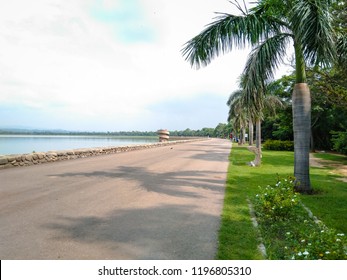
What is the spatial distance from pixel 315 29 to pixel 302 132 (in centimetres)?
275

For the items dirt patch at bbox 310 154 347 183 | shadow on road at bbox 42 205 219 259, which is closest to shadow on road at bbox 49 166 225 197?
shadow on road at bbox 42 205 219 259

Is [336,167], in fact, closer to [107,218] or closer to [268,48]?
[268,48]

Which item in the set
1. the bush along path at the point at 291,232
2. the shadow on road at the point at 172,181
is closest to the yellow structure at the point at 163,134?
the shadow on road at the point at 172,181

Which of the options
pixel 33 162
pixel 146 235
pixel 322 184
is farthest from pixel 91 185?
pixel 322 184

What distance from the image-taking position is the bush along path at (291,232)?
119 inches

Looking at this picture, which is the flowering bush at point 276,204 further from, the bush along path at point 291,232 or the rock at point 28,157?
the rock at point 28,157

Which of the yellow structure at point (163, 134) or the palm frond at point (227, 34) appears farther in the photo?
the yellow structure at point (163, 134)

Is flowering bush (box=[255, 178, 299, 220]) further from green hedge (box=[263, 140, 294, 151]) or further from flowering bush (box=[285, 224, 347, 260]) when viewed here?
green hedge (box=[263, 140, 294, 151])

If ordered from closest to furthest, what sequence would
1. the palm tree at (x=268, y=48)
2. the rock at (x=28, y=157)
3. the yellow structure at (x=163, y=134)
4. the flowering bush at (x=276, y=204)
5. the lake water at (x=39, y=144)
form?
the flowering bush at (x=276, y=204), the palm tree at (x=268, y=48), the rock at (x=28, y=157), the lake water at (x=39, y=144), the yellow structure at (x=163, y=134)

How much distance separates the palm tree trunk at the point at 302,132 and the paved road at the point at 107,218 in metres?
2.36

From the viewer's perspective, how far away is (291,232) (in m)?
4.25

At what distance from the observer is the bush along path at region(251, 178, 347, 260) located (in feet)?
9.88

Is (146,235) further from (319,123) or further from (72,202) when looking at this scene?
(319,123)

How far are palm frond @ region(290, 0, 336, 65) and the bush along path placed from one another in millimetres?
3435
